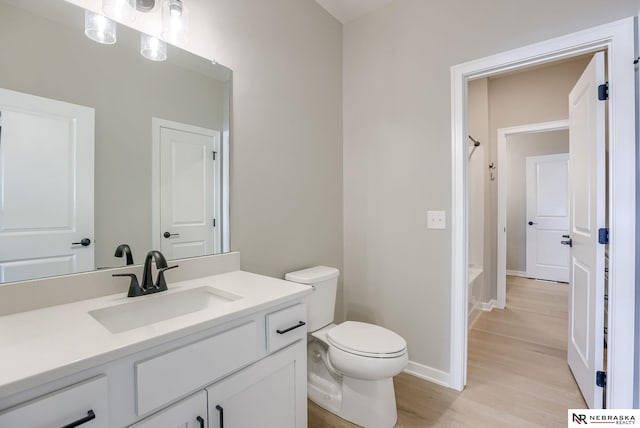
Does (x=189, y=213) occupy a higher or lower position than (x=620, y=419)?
higher

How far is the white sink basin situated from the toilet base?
929 mm

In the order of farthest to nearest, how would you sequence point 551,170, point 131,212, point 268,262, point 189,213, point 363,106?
point 551,170
point 363,106
point 268,262
point 189,213
point 131,212

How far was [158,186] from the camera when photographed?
1323mm

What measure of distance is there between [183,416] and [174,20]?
1.54 metres

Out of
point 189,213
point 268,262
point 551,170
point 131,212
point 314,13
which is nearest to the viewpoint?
point 131,212

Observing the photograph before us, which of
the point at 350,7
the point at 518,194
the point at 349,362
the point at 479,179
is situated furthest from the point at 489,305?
the point at 350,7

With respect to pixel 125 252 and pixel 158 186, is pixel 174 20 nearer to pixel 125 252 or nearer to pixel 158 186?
pixel 158 186

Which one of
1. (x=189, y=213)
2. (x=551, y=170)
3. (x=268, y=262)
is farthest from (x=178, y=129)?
(x=551, y=170)

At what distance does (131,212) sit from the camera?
1240 millimetres

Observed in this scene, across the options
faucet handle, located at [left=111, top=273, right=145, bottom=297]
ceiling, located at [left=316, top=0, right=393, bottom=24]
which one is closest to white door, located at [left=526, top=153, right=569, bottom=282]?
ceiling, located at [left=316, top=0, right=393, bottom=24]

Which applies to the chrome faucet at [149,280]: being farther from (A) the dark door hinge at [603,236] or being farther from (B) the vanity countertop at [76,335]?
(A) the dark door hinge at [603,236]

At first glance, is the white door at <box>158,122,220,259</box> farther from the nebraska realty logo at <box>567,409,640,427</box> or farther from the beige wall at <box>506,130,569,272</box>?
the beige wall at <box>506,130,569,272</box>

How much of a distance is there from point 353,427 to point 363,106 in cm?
217

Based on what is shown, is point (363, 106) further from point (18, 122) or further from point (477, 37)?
point (18, 122)
